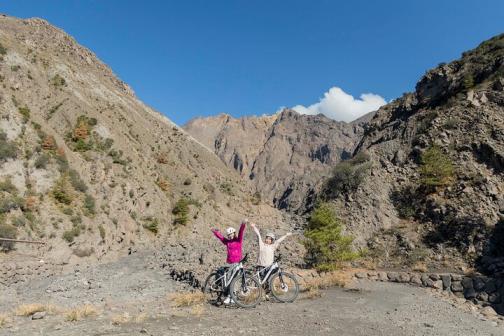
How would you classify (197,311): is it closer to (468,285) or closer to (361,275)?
(361,275)

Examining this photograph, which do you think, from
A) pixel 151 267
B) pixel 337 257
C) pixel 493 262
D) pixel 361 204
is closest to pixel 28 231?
pixel 151 267

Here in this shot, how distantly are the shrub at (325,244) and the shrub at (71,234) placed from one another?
16.5 meters

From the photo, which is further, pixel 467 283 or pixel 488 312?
pixel 467 283

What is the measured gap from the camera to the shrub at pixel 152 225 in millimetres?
40181

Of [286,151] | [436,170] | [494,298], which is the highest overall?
[286,151]

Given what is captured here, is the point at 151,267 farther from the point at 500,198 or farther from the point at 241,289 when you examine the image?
the point at 500,198

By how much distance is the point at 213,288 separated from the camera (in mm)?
12398

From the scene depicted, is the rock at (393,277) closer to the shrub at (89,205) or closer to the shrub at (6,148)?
the shrub at (89,205)

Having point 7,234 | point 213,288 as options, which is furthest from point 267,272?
point 7,234

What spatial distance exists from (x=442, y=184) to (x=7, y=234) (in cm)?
2991

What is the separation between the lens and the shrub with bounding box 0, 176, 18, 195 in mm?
27198

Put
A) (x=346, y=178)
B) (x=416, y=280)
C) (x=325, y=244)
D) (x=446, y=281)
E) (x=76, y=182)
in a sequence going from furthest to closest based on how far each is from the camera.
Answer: (x=346, y=178)
(x=76, y=182)
(x=325, y=244)
(x=416, y=280)
(x=446, y=281)

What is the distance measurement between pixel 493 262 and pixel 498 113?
1613 cm

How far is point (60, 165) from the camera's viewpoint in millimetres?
33250
